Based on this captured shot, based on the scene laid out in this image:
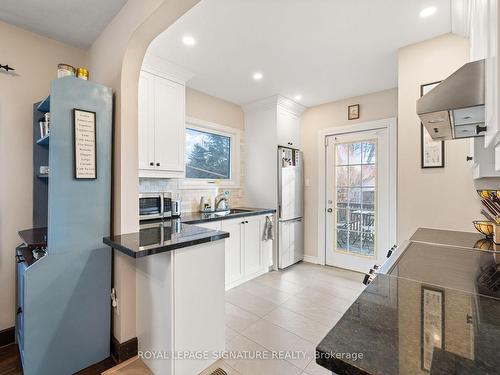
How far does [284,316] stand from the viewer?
Result: 2.37 meters

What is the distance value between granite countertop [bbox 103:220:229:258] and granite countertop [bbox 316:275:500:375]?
103 cm

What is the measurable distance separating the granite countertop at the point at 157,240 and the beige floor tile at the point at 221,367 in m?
0.88

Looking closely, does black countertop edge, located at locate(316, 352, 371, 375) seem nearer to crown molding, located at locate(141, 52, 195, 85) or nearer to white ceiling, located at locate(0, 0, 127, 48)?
white ceiling, located at locate(0, 0, 127, 48)

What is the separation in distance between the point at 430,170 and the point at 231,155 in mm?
2599

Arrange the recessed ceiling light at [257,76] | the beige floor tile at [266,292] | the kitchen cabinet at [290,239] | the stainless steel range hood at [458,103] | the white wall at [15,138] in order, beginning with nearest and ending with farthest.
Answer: the stainless steel range hood at [458,103], the white wall at [15,138], the beige floor tile at [266,292], the recessed ceiling light at [257,76], the kitchen cabinet at [290,239]

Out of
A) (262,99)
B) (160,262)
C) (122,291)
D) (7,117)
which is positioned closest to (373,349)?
(160,262)

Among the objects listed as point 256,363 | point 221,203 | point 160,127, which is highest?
point 160,127

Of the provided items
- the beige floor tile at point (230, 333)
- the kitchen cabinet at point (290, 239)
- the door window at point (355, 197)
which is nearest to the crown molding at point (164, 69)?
the kitchen cabinet at point (290, 239)

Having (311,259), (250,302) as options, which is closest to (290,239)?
(311,259)

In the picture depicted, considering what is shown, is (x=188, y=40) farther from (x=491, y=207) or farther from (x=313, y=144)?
(x=491, y=207)

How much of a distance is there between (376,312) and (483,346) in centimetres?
24

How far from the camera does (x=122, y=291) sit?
1760mm

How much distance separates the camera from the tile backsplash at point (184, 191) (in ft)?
9.22

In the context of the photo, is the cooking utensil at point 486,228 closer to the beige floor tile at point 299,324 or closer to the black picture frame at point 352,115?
the beige floor tile at point 299,324
